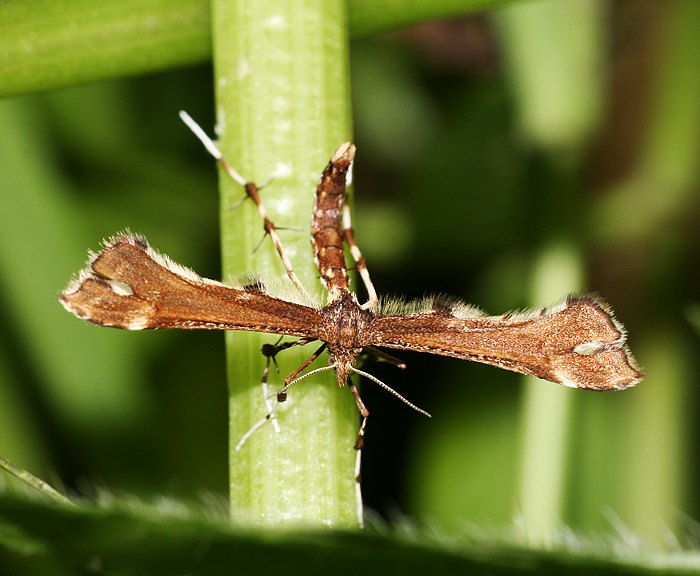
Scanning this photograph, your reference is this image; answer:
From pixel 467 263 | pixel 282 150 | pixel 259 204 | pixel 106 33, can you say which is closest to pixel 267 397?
pixel 259 204

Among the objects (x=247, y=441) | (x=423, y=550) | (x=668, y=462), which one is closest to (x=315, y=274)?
(x=247, y=441)

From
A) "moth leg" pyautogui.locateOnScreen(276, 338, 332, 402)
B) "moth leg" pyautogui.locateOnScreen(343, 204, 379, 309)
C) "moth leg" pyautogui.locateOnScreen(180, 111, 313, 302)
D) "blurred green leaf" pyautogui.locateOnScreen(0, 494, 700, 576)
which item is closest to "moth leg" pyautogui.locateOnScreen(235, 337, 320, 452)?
"moth leg" pyautogui.locateOnScreen(276, 338, 332, 402)

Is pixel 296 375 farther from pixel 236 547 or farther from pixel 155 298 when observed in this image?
pixel 236 547

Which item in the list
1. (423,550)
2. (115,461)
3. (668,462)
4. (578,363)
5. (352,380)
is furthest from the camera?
(668,462)

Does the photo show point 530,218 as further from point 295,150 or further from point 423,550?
point 423,550

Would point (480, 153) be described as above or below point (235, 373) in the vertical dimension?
above

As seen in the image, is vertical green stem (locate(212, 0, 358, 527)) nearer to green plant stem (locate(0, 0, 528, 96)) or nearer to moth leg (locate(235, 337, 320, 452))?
moth leg (locate(235, 337, 320, 452))
